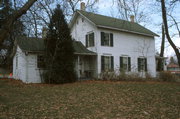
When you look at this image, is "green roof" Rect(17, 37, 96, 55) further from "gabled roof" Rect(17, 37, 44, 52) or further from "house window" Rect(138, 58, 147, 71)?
"house window" Rect(138, 58, 147, 71)

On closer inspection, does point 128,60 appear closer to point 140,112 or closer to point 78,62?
point 78,62

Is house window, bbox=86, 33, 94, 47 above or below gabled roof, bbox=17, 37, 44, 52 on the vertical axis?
above

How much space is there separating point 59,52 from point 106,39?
5.48m

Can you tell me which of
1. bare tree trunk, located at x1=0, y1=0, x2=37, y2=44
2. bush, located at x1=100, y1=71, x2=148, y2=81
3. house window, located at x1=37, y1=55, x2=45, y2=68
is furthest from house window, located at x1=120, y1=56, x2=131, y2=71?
bare tree trunk, located at x1=0, y1=0, x2=37, y2=44

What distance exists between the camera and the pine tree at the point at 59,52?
1306cm

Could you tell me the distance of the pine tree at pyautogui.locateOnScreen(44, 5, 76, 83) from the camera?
13.1m

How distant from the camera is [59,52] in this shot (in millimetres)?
13422

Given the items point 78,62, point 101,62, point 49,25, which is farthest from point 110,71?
point 49,25

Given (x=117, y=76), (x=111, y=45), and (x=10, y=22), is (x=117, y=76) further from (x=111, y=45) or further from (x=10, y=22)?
(x=10, y=22)

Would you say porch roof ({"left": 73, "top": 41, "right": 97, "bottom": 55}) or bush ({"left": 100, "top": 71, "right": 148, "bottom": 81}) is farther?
porch roof ({"left": 73, "top": 41, "right": 97, "bottom": 55})

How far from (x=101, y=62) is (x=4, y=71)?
53.0 feet

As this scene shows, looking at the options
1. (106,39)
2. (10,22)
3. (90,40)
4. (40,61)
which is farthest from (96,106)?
(90,40)

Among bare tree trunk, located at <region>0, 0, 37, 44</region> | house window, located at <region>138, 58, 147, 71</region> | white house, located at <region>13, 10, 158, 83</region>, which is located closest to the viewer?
bare tree trunk, located at <region>0, 0, 37, 44</region>

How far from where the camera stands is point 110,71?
1577cm
